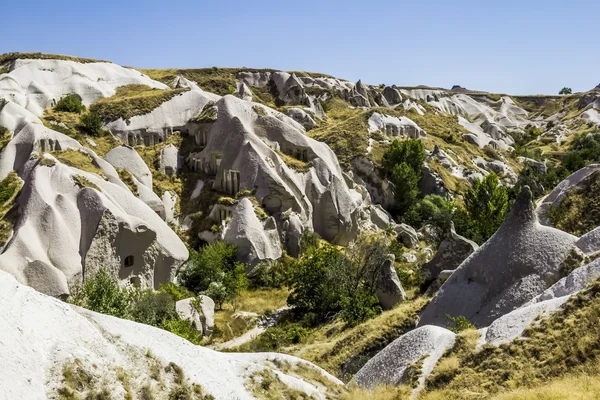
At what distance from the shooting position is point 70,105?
48.7m

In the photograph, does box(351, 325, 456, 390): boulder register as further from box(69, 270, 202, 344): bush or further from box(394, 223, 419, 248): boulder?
box(394, 223, 419, 248): boulder

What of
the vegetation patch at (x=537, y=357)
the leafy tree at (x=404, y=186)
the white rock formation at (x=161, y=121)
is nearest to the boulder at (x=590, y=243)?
the vegetation patch at (x=537, y=357)

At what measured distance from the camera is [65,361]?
966 cm

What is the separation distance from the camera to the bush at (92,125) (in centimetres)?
4459

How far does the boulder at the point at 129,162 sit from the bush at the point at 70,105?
11.6 metres

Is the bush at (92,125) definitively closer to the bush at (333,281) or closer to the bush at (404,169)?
the bush at (333,281)

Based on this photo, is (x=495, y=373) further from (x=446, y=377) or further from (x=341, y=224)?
(x=341, y=224)

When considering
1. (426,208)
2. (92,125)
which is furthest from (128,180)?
(426,208)

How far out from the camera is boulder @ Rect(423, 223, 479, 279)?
26.3 m

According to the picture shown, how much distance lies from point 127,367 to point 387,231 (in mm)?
38210

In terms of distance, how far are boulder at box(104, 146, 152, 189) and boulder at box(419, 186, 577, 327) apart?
92.8ft

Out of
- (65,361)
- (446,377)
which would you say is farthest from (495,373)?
(65,361)

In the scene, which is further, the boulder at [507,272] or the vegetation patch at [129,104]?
the vegetation patch at [129,104]

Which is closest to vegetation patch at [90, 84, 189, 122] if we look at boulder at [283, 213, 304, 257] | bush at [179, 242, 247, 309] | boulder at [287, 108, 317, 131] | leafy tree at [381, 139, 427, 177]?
boulder at [287, 108, 317, 131]
